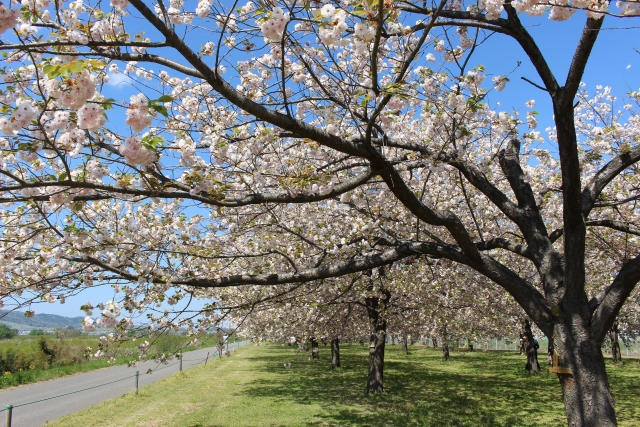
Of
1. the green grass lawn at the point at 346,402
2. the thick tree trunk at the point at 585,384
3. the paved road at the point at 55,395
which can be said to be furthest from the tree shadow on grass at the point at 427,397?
the thick tree trunk at the point at 585,384

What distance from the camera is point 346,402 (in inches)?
464

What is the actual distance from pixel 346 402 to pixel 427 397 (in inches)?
97.3

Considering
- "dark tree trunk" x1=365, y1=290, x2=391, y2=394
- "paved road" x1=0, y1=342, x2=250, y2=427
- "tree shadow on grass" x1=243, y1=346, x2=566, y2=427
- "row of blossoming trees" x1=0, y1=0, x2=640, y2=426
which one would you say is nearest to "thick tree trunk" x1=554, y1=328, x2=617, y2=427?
"row of blossoming trees" x1=0, y1=0, x2=640, y2=426

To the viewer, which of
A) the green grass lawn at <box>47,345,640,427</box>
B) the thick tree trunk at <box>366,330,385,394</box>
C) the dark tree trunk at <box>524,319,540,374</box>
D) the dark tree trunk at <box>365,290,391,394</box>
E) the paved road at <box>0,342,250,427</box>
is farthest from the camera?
the dark tree trunk at <box>524,319,540,374</box>

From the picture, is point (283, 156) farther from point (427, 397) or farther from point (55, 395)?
point (55, 395)

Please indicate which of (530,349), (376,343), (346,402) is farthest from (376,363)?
(530,349)

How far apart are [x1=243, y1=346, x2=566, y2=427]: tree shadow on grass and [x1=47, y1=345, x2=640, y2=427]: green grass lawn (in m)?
0.02

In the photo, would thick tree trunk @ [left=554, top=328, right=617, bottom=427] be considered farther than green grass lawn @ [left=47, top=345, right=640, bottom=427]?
No

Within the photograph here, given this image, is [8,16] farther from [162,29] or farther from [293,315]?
[293,315]

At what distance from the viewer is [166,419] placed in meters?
10.0

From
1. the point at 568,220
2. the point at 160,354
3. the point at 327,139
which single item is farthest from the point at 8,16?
the point at 568,220

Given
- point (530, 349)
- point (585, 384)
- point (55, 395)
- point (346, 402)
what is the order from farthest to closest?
1. point (530, 349)
2. point (55, 395)
3. point (346, 402)
4. point (585, 384)

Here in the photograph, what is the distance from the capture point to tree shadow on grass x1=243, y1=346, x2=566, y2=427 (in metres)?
9.60

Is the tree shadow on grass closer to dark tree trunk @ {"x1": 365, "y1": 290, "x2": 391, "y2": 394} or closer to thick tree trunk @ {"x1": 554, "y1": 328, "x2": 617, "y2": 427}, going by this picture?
dark tree trunk @ {"x1": 365, "y1": 290, "x2": 391, "y2": 394}
